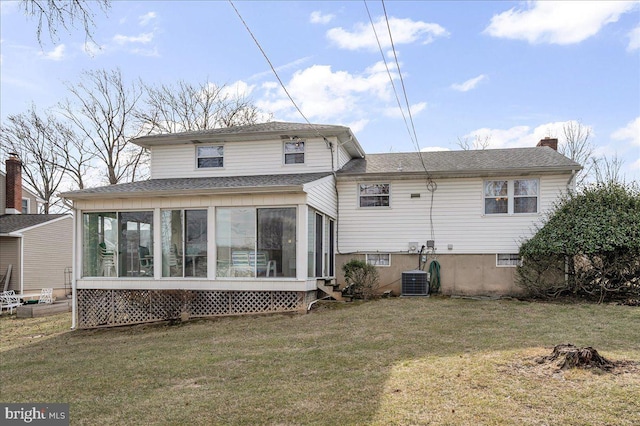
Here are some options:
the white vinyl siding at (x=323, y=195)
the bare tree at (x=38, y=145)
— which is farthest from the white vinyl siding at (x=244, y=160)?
the bare tree at (x=38, y=145)

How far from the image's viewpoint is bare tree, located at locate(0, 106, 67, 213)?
28562 millimetres

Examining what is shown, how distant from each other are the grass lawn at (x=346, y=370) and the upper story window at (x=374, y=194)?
14.2 ft

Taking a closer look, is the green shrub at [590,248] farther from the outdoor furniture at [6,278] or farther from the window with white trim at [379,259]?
the outdoor furniture at [6,278]

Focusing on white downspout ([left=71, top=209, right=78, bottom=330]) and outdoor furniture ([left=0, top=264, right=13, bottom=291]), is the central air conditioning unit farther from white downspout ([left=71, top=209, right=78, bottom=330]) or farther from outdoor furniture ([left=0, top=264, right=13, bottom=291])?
outdoor furniture ([left=0, top=264, right=13, bottom=291])

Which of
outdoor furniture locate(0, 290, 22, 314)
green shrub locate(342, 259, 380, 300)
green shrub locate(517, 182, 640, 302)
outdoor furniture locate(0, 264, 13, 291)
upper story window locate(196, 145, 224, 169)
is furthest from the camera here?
outdoor furniture locate(0, 264, 13, 291)

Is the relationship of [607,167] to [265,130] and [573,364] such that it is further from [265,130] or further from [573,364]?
[573,364]

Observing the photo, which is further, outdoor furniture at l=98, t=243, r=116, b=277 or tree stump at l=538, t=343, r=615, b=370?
outdoor furniture at l=98, t=243, r=116, b=277

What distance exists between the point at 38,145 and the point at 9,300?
1513cm

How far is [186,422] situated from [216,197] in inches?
300

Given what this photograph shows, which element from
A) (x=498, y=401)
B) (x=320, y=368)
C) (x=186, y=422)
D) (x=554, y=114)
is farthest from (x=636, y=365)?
(x=554, y=114)

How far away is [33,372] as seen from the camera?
7.85m

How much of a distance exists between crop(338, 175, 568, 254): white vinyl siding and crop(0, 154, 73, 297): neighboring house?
1378cm

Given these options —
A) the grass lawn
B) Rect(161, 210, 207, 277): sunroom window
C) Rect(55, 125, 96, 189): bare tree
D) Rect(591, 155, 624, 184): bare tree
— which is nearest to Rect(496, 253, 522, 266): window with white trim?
the grass lawn

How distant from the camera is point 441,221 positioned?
568 inches
